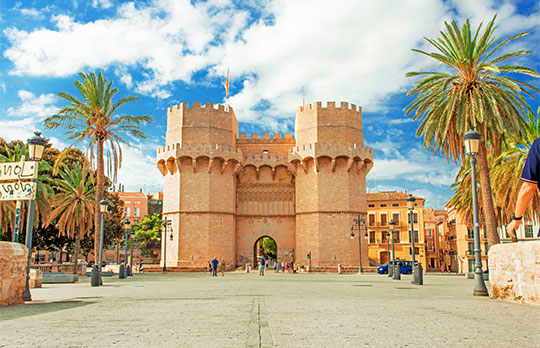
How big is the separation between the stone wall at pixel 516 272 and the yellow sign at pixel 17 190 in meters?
10.9

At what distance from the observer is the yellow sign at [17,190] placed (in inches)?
433

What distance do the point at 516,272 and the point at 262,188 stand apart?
3167cm

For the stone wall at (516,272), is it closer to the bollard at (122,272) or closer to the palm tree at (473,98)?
the palm tree at (473,98)

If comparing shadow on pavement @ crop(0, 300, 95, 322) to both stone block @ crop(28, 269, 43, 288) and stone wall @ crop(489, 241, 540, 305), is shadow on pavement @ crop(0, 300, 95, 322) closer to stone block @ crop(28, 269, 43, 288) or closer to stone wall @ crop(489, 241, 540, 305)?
stone block @ crop(28, 269, 43, 288)

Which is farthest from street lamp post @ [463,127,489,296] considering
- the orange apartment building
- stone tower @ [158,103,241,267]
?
the orange apartment building

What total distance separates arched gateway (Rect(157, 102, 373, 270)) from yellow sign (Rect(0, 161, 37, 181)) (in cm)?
2493

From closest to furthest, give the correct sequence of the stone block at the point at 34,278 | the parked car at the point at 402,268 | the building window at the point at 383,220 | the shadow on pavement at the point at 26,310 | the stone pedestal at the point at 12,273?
the shadow on pavement at the point at 26,310, the stone pedestal at the point at 12,273, the stone block at the point at 34,278, the parked car at the point at 402,268, the building window at the point at 383,220

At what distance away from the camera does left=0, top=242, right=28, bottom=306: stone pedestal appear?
9.23m

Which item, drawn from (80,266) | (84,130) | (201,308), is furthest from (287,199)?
(201,308)

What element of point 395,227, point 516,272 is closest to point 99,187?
point 516,272

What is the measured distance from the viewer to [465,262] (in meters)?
51.1

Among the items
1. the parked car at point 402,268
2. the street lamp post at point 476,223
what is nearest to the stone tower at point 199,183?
the parked car at point 402,268

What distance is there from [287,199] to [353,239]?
22.4 ft

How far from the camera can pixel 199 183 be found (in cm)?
3666
